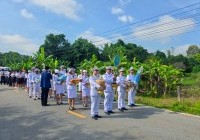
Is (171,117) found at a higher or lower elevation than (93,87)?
lower

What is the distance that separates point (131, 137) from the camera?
939 cm

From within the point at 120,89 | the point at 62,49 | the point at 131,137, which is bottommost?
the point at 131,137

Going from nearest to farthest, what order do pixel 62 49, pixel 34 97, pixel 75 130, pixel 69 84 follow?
1. pixel 75 130
2. pixel 69 84
3. pixel 34 97
4. pixel 62 49

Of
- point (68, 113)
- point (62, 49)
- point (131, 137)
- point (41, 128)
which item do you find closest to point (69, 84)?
point (68, 113)

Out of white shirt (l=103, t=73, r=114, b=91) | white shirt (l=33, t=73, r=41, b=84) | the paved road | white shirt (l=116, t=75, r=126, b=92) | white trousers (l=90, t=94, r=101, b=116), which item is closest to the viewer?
the paved road

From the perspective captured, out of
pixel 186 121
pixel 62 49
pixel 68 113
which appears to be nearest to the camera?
pixel 186 121

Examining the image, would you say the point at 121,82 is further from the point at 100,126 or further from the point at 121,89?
the point at 100,126

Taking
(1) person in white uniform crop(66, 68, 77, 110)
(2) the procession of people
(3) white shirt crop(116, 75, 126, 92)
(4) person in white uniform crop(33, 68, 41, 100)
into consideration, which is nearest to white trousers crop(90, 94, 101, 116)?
(2) the procession of people

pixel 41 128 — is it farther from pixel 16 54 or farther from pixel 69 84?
pixel 16 54

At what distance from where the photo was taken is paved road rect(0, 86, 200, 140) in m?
9.68

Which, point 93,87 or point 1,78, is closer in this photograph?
point 93,87

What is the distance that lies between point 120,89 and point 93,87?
252 centimetres

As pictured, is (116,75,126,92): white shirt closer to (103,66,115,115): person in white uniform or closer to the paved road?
(103,66,115,115): person in white uniform

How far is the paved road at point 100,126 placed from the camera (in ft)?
31.8
